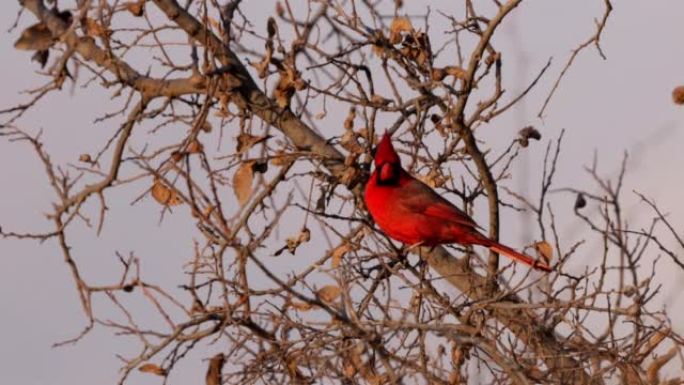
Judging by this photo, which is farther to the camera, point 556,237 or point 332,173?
point 332,173

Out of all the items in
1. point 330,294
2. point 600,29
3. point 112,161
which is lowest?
point 330,294

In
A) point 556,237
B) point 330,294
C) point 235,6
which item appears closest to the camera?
point 330,294

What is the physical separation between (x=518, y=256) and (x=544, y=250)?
31 cm

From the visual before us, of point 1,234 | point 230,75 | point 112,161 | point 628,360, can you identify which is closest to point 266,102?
point 230,75

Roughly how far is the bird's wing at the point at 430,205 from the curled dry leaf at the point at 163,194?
975mm

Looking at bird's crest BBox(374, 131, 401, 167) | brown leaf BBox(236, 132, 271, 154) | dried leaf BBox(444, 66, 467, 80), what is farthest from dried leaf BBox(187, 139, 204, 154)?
dried leaf BBox(444, 66, 467, 80)

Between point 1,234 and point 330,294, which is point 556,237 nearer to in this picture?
point 330,294

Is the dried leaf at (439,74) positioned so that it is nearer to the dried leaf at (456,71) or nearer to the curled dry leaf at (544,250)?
the dried leaf at (456,71)

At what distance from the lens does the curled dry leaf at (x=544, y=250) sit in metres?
5.87

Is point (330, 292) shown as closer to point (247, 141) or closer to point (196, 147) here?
point (196, 147)

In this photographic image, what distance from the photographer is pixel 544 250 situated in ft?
19.3

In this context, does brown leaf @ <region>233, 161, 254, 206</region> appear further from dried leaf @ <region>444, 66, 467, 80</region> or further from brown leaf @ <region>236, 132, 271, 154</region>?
dried leaf @ <region>444, 66, 467, 80</region>

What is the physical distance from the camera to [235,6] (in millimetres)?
6844

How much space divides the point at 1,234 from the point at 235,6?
1661mm
